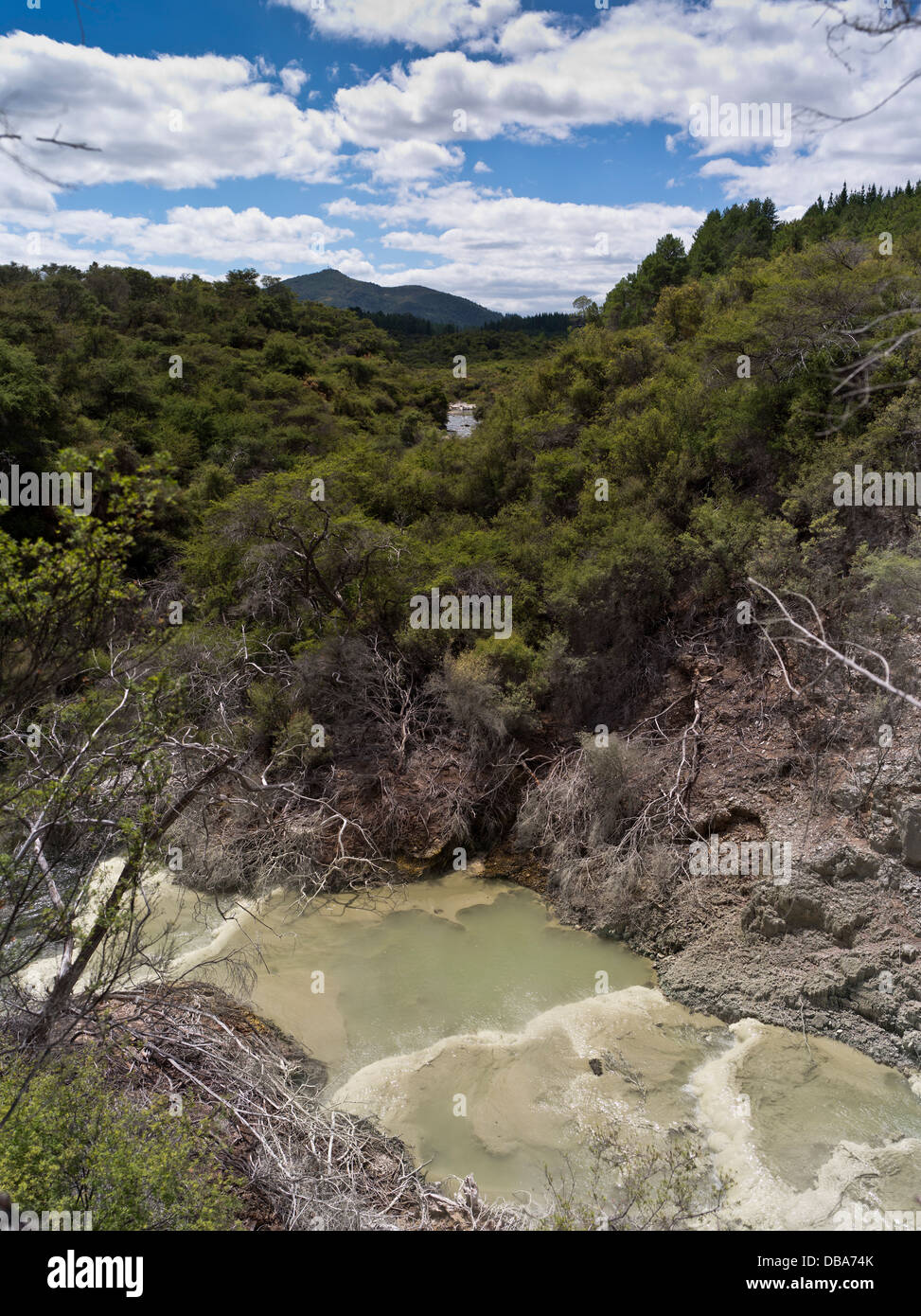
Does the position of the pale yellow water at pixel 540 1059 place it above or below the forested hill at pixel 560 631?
below

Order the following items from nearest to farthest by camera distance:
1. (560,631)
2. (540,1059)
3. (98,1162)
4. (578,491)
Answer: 1. (98,1162)
2. (540,1059)
3. (560,631)
4. (578,491)

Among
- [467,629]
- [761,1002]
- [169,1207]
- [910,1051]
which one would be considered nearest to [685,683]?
[467,629]

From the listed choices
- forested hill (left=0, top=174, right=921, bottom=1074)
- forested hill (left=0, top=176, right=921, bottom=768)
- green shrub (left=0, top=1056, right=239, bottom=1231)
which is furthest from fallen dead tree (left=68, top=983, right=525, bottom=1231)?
forested hill (left=0, top=176, right=921, bottom=768)

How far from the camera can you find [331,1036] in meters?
7.68

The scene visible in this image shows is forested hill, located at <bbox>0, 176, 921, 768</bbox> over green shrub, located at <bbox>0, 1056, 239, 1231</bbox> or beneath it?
over

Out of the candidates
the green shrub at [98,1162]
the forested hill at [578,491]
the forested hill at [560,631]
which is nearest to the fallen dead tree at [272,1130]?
the green shrub at [98,1162]

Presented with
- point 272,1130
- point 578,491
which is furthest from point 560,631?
point 272,1130

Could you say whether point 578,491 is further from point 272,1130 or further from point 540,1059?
point 272,1130

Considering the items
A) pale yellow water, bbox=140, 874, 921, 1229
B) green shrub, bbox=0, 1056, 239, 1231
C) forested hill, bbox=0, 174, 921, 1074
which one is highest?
forested hill, bbox=0, 174, 921, 1074

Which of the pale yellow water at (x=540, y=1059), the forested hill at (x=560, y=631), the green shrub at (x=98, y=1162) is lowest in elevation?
the pale yellow water at (x=540, y=1059)

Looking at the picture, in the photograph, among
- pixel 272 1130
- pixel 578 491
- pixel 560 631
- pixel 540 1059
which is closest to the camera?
pixel 272 1130

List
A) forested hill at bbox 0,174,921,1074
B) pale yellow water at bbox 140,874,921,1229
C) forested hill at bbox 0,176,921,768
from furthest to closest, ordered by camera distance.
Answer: forested hill at bbox 0,176,921,768 < forested hill at bbox 0,174,921,1074 < pale yellow water at bbox 140,874,921,1229

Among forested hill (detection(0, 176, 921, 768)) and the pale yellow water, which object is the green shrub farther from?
forested hill (detection(0, 176, 921, 768))

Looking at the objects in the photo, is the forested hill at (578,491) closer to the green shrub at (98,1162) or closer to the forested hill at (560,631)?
the forested hill at (560,631)
